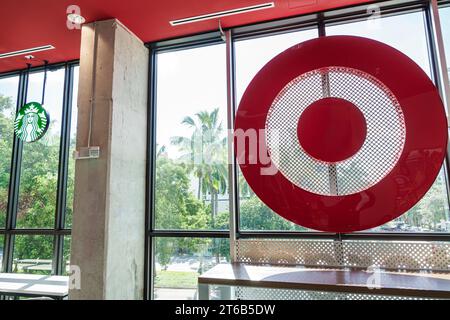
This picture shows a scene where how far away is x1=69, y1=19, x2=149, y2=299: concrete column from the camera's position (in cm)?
210

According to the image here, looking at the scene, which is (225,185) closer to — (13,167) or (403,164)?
(403,164)

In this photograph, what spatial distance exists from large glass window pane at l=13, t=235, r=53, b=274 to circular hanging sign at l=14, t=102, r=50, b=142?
0.97 meters

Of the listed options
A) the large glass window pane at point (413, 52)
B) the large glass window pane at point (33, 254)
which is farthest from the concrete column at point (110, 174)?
the large glass window pane at point (413, 52)

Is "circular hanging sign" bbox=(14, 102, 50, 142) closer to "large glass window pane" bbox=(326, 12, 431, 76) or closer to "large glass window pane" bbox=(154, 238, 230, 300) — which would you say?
"large glass window pane" bbox=(154, 238, 230, 300)

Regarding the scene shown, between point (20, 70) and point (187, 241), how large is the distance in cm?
266

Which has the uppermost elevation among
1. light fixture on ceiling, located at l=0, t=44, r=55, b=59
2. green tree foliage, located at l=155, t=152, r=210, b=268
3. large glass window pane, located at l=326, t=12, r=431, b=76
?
light fixture on ceiling, located at l=0, t=44, r=55, b=59

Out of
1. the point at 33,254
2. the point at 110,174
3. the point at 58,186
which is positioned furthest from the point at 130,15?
the point at 33,254

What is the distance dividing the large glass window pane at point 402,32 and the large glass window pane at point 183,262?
197 centimetres

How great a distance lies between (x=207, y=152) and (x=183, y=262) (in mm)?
959

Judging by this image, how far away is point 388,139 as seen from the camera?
87cm

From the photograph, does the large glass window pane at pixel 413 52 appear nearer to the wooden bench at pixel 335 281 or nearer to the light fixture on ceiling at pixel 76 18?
the wooden bench at pixel 335 281

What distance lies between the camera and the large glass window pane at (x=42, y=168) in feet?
9.48

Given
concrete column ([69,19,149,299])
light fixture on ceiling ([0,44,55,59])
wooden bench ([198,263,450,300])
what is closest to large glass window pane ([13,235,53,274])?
concrete column ([69,19,149,299])
